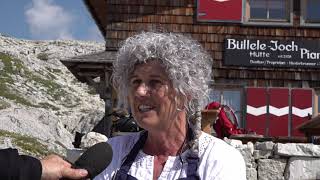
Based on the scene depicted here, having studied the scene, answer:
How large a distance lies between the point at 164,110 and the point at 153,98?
0.24ft

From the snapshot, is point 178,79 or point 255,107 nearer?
point 178,79

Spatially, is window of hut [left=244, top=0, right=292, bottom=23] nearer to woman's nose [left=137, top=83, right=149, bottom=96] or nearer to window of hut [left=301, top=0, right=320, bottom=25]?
window of hut [left=301, top=0, right=320, bottom=25]

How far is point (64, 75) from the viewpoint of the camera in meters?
62.7

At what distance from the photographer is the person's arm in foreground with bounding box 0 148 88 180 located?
1530 millimetres

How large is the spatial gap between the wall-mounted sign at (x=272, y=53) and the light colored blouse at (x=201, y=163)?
429 inches

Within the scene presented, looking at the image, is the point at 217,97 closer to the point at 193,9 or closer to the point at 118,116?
the point at 193,9

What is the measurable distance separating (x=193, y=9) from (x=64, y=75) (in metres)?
50.1

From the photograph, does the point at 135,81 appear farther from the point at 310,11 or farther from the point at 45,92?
the point at 45,92

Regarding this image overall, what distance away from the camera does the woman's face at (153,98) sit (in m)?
2.77

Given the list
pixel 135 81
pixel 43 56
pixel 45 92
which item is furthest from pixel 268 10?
pixel 43 56

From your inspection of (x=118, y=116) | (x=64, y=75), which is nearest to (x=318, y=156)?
(x=118, y=116)

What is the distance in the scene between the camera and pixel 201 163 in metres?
2.64

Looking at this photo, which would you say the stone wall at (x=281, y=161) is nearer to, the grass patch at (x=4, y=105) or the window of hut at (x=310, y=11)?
the window of hut at (x=310, y=11)

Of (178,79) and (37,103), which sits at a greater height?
(178,79)
